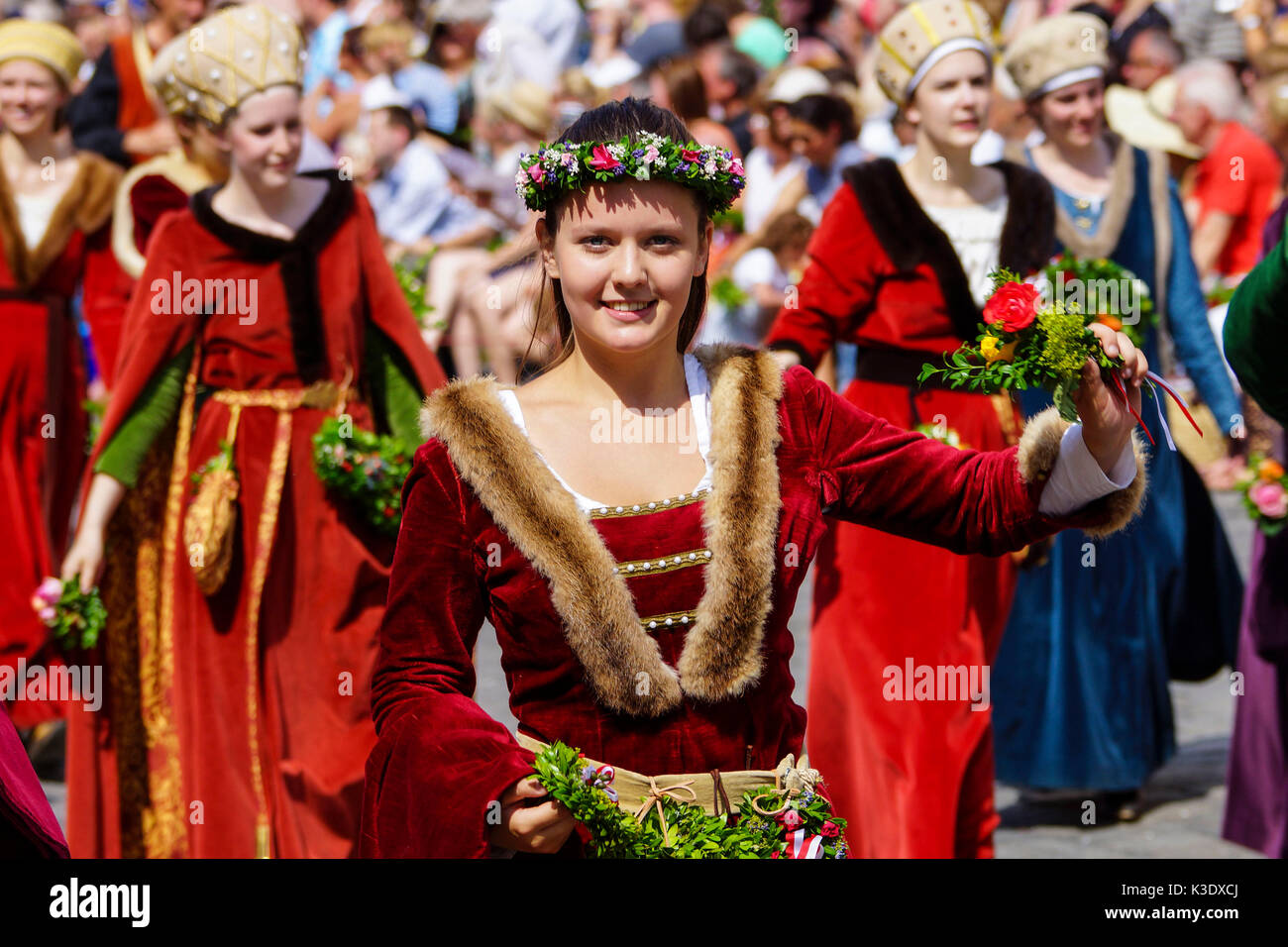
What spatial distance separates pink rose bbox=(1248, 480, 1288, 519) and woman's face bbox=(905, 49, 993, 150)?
4.24ft

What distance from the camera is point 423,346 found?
18.5 ft

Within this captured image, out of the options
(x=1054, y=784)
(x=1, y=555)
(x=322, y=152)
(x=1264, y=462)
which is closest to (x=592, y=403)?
(x=1264, y=462)

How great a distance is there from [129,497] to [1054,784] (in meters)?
3.24

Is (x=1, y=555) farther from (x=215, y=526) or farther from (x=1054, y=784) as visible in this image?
(x=1054, y=784)

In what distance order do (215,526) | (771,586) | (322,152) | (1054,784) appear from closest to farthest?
(771,586)
(215,526)
(1054,784)
(322,152)

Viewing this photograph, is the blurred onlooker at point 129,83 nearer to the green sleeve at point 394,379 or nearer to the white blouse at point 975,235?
the green sleeve at point 394,379

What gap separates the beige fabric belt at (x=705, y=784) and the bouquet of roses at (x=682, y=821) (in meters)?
0.01

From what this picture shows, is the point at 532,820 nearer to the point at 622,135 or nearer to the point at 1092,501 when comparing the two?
the point at 1092,501

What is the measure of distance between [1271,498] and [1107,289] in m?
0.81

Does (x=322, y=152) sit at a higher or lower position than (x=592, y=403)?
higher

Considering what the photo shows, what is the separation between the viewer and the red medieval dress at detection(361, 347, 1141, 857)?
3.02 meters

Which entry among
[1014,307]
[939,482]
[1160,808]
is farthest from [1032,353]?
[1160,808]

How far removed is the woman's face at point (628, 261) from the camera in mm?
3129

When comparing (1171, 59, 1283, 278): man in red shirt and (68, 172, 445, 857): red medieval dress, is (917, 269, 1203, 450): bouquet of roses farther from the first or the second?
(1171, 59, 1283, 278): man in red shirt
